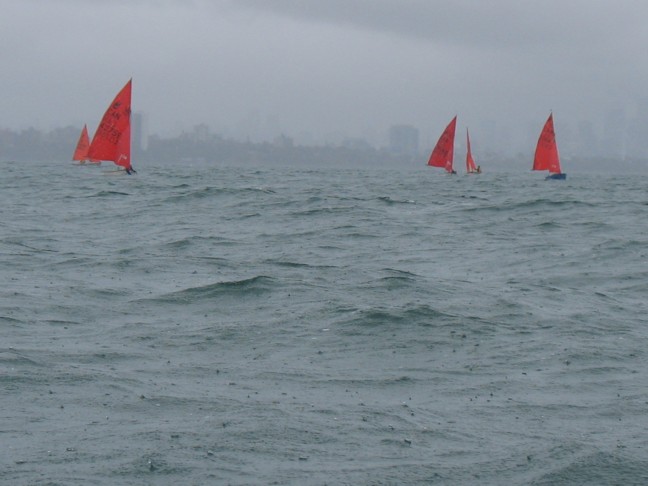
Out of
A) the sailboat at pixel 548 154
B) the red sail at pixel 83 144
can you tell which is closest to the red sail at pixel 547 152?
the sailboat at pixel 548 154

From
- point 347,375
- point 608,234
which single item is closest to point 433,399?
point 347,375

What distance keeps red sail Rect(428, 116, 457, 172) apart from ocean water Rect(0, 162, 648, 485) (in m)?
49.7

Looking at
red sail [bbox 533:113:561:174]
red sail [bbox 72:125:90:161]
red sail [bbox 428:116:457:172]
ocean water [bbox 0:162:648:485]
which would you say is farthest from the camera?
red sail [bbox 72:125:90:161]

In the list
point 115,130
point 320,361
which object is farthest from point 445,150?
point 320,361

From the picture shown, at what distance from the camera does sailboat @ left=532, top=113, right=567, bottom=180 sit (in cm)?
6275

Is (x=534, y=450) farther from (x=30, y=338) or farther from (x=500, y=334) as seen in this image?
(x=30, y=338)

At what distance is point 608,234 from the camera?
78.5 ft

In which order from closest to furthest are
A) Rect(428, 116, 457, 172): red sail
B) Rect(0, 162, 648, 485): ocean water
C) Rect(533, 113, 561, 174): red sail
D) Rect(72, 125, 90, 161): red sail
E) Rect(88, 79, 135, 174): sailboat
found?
Rect(0, 162, 648, 485): ocean water, Rect(88, 79, 135, 174): sailboat, Rect(533, 113, 561, 174): red sail, Rect(428, 116, 457, 172): red sail, Rect(72, 125, 90, 161): red sail

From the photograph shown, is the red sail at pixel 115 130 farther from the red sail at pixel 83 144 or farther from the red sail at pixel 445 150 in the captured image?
the red sail at pixel 83 144

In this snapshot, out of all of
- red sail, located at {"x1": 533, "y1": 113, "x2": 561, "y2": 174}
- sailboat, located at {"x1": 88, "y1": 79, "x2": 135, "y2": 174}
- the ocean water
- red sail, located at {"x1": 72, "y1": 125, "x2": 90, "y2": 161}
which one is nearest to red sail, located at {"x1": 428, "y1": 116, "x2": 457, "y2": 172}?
red sail, located at {"x1": 533, "y1": 113, "x2": 561, "y2": 174}

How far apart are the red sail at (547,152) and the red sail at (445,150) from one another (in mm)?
7848

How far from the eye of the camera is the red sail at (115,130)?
46281mm

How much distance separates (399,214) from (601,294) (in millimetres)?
14718

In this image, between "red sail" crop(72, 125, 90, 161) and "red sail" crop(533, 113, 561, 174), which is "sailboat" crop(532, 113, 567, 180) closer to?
"red sail" crop(533, 113, 561, 174)
